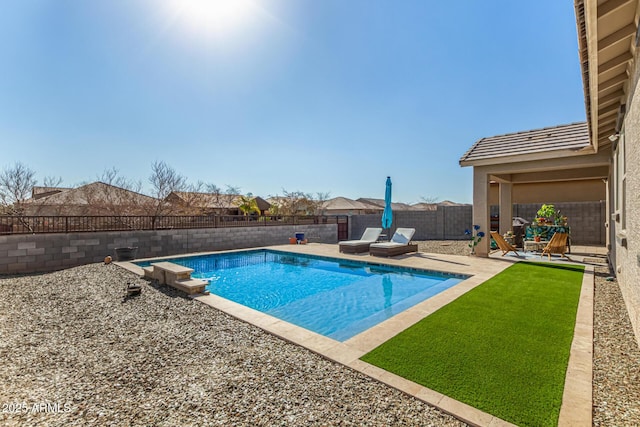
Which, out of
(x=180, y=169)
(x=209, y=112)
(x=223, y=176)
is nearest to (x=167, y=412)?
(x=209, y=112)

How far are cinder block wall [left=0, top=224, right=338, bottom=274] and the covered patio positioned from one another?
Answer: 10623 millimetres

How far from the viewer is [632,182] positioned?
412 centimetres

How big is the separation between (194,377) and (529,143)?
11983 millimetres

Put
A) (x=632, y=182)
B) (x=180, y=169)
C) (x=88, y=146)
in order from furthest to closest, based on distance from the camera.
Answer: (x=180, y=169) → (x=88, y=146) → (x=632, y=182)

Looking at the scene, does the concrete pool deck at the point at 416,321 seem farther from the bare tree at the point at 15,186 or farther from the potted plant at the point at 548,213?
the bare tree at the point at 15,186

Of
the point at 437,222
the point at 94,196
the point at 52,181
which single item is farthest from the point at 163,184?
the point at 437,222

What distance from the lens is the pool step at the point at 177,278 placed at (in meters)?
6.64

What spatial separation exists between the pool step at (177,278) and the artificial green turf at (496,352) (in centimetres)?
455

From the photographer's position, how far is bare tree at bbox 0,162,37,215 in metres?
14.8

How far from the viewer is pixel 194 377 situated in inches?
125

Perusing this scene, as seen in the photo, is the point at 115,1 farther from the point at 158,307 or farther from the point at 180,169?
the point at 180,169

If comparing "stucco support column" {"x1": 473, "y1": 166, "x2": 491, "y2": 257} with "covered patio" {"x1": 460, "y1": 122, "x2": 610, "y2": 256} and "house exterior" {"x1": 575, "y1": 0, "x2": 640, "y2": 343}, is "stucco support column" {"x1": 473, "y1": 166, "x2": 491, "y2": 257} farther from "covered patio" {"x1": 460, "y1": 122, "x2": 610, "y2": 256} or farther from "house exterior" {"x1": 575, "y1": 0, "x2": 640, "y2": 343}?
"house exterior" {"x1": 575, "y1": 0, "x2": 640, "y2": 343}

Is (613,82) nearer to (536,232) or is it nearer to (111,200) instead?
(536,232)

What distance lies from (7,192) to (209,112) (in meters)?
11.2
